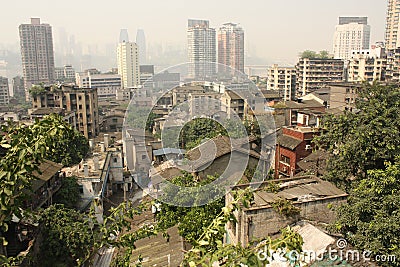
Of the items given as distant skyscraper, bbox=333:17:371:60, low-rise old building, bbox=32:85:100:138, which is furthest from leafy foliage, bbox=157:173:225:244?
distant skyscraper, bbox=333:17:371:60

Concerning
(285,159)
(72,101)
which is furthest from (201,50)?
(72,101)

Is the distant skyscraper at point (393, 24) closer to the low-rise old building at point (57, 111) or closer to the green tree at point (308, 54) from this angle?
the green tree at point (308, 54)

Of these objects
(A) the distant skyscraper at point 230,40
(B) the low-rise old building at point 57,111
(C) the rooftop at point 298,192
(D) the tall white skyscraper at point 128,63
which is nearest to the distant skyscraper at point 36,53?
(D) the tall white skyscraper at point 128,63

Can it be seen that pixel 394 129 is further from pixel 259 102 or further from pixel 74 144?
pixel 74 144

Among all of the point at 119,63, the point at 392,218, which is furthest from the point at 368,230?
the point at 119,63

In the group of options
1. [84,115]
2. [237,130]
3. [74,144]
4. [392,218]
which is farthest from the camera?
[84,115]
